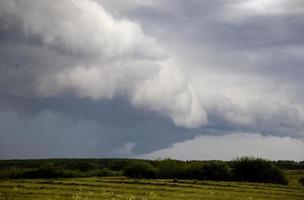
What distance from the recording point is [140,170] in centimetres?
9638

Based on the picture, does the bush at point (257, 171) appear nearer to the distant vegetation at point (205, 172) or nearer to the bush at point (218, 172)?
the distant vegetation at point (205, 172)

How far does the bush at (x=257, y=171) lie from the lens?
94000mm

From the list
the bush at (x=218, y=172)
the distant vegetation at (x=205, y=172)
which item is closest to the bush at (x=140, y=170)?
the distant vegetation at (x=205, y=172)

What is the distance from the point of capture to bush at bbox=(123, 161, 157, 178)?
96312 mm

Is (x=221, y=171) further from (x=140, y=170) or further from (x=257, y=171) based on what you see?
(x=140, y=170)

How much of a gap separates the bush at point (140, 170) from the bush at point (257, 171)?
50.7ft

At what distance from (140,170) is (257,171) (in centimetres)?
2147

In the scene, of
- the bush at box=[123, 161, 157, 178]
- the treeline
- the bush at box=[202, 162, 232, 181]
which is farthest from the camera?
the bush at box=[123, 161, 157, 178]

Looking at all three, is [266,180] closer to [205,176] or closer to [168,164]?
[205,176]

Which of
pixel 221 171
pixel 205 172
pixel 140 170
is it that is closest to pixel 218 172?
pixel 221 171

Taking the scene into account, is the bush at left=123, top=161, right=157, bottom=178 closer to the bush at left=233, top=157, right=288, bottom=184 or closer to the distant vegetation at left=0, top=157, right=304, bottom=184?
the distant vegetation at left=0, top=157, right=304, bottom=184

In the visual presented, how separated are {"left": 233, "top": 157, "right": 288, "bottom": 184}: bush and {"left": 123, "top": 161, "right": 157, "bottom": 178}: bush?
1544 cm

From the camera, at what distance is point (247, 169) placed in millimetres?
96000

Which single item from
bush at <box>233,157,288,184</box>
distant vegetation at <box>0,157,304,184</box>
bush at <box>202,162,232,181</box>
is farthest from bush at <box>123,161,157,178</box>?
bush at <box>233,157,288,184</box>
